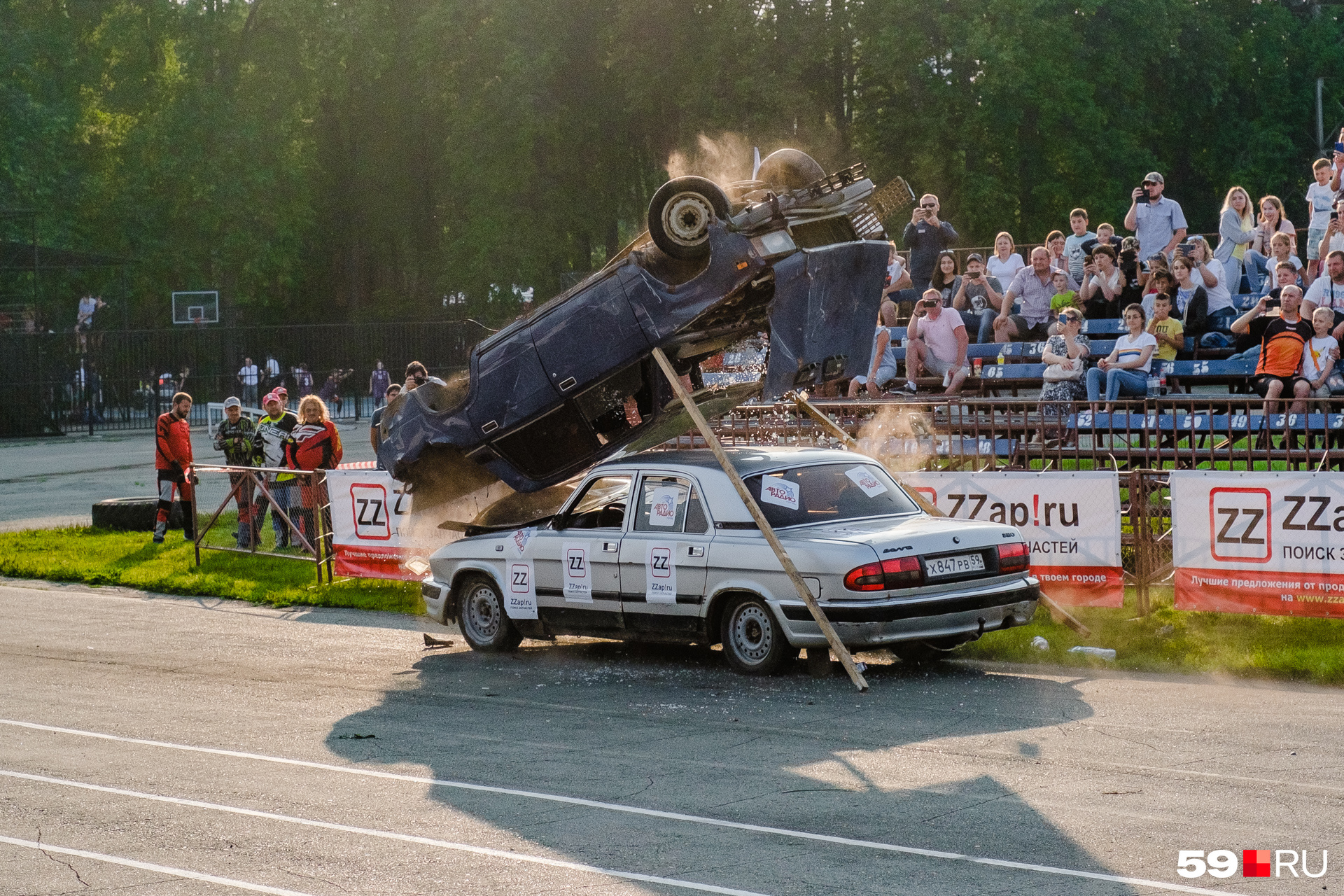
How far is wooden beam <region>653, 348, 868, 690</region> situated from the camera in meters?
10.2

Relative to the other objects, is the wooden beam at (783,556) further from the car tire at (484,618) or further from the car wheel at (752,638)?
the car tire at (484,618)

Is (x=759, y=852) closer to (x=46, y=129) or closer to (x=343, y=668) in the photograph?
(x=343, y=668)

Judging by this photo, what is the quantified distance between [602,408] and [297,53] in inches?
1974

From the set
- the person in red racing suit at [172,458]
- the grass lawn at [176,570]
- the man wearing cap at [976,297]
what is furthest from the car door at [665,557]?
the person in red racing suit at [172,458]

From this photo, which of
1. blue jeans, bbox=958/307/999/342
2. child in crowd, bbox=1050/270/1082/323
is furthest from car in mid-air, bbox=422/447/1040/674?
blue jeans, bbox=958/307/999/342

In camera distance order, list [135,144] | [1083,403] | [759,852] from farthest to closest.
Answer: [135,144], [1083,403], [759,852]

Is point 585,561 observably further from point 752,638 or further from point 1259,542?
point 1259,542

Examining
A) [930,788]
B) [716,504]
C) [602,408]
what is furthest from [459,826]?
[602,408]

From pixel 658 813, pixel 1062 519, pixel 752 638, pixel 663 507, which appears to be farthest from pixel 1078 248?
pixel 658 813

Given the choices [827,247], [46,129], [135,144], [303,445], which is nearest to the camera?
[827,247]

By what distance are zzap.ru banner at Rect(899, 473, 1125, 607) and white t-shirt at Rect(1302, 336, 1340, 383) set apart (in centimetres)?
389

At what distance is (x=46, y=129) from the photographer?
52031 millimetres

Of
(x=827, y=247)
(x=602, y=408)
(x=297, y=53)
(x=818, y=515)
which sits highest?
(x=297, y=53)

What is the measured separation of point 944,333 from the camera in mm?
19484
